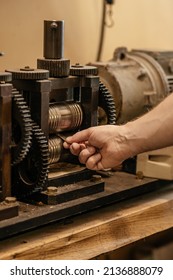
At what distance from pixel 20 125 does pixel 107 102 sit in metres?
0.29

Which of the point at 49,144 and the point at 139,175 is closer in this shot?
the point at 49,144

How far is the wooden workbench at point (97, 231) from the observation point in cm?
132

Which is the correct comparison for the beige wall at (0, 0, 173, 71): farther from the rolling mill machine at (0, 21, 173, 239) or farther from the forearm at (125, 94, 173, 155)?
the forearm at (125, 94, 173, 155)

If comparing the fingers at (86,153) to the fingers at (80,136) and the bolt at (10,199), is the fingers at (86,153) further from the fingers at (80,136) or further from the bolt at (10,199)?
the bolt at (10,199)

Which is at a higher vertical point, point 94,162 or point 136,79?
point 136,79

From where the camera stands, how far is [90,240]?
1.40m

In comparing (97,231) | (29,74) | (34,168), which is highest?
(29,74)

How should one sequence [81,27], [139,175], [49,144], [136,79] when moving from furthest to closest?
[81,27], [136,79], [139,175], [49,144]

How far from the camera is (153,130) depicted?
146 cm

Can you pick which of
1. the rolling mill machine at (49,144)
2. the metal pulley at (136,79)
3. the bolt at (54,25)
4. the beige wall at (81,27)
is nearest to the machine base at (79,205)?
the rolling mill machine at (49,144)

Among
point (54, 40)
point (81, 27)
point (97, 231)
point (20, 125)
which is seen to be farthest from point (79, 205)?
point (81, 27)

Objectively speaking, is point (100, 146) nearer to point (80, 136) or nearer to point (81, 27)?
point (80, 136)

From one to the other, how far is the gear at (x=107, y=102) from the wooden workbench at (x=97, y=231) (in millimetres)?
210
